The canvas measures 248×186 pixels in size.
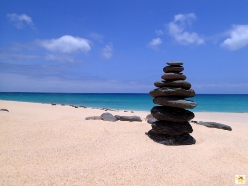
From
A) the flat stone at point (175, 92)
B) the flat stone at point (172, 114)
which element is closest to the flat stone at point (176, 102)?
A: the flat stone at point (175, 92)

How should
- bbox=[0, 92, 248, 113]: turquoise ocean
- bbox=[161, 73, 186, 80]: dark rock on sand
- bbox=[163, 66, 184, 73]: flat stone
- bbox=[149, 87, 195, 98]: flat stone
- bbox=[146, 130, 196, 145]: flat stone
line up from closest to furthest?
bbox=[146, 130, 196, 145]: flat stone < bbox=[149, 87, 195, 98]: flat stone < bbox=[161, 73, 186, 80]: dark rock on sand < bbox=[163, 66, 184, 73]: flat stone < bbox=[0, 92, 248, 113]: turquoise ocean

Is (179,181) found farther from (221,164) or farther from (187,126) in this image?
(187,126)

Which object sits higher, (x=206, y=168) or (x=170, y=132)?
(x=170, y=132)

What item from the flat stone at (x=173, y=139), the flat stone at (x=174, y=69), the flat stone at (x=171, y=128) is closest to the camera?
the flat stone at (x=173, y=139)

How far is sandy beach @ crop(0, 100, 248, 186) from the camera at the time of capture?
3680mm

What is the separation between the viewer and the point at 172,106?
6688mm

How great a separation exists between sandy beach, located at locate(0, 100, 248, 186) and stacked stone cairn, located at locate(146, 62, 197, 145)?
432 mm

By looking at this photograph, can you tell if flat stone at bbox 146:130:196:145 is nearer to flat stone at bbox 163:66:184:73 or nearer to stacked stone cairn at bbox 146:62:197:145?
stacked stone cairn at bbox 146:62:197:145

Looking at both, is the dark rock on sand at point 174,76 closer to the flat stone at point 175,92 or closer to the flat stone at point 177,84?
the flat stone at point 177,84

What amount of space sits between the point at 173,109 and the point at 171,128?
2.33 ft

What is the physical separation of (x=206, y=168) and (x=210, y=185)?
0.80 metres

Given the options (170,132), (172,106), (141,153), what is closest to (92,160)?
(141,153)

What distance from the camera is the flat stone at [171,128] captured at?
648 cm

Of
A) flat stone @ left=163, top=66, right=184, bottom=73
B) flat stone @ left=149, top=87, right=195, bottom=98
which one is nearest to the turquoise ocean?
flat stone @ left=163, top=66, right=184, bottom=73
